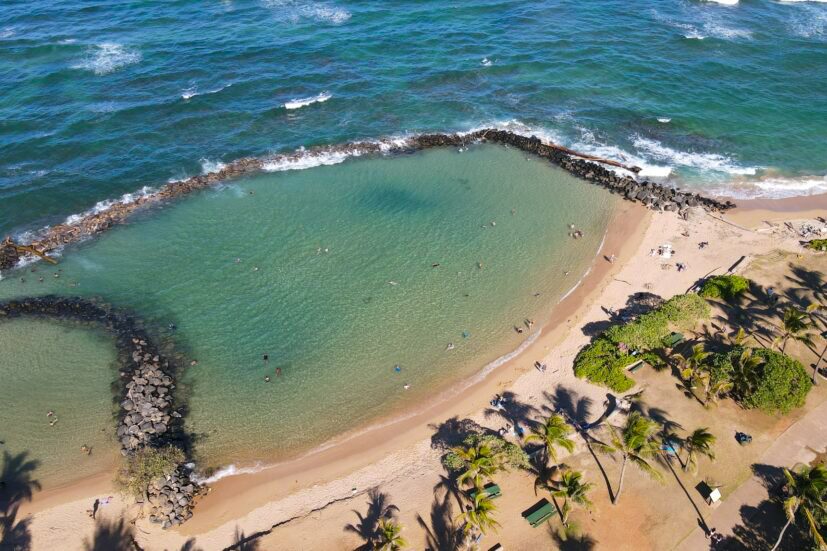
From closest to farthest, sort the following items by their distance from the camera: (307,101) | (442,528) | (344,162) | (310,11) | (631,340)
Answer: (442,528)
(631,340)
(344,162)
(307,101)
(310,11)

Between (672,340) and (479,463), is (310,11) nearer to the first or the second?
(672,340)

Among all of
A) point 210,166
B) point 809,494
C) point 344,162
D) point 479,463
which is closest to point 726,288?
point 809,494

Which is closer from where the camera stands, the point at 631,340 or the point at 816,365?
the point at 816,365

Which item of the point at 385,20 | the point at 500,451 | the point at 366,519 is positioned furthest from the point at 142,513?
the point at 385,20

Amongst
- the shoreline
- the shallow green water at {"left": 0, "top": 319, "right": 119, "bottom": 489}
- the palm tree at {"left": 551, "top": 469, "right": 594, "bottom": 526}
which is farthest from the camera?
the shallow green water at {"left": 0, "top": 319, "right": 119, "bottom": 489}

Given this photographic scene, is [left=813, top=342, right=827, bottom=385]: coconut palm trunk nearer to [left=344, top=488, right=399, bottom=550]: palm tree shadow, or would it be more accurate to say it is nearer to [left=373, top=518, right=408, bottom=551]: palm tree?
[left=344, top=488, right=399, bottom=550]: palm tree shadow

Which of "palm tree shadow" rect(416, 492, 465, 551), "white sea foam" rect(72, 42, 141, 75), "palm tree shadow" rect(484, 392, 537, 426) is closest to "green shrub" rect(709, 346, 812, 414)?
"palm tree shadow" rect(484, 392, 537, 426)

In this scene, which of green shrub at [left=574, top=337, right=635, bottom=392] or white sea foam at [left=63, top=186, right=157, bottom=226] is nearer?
green shrub at [left=574, top=337, right=635, bottom=392]
